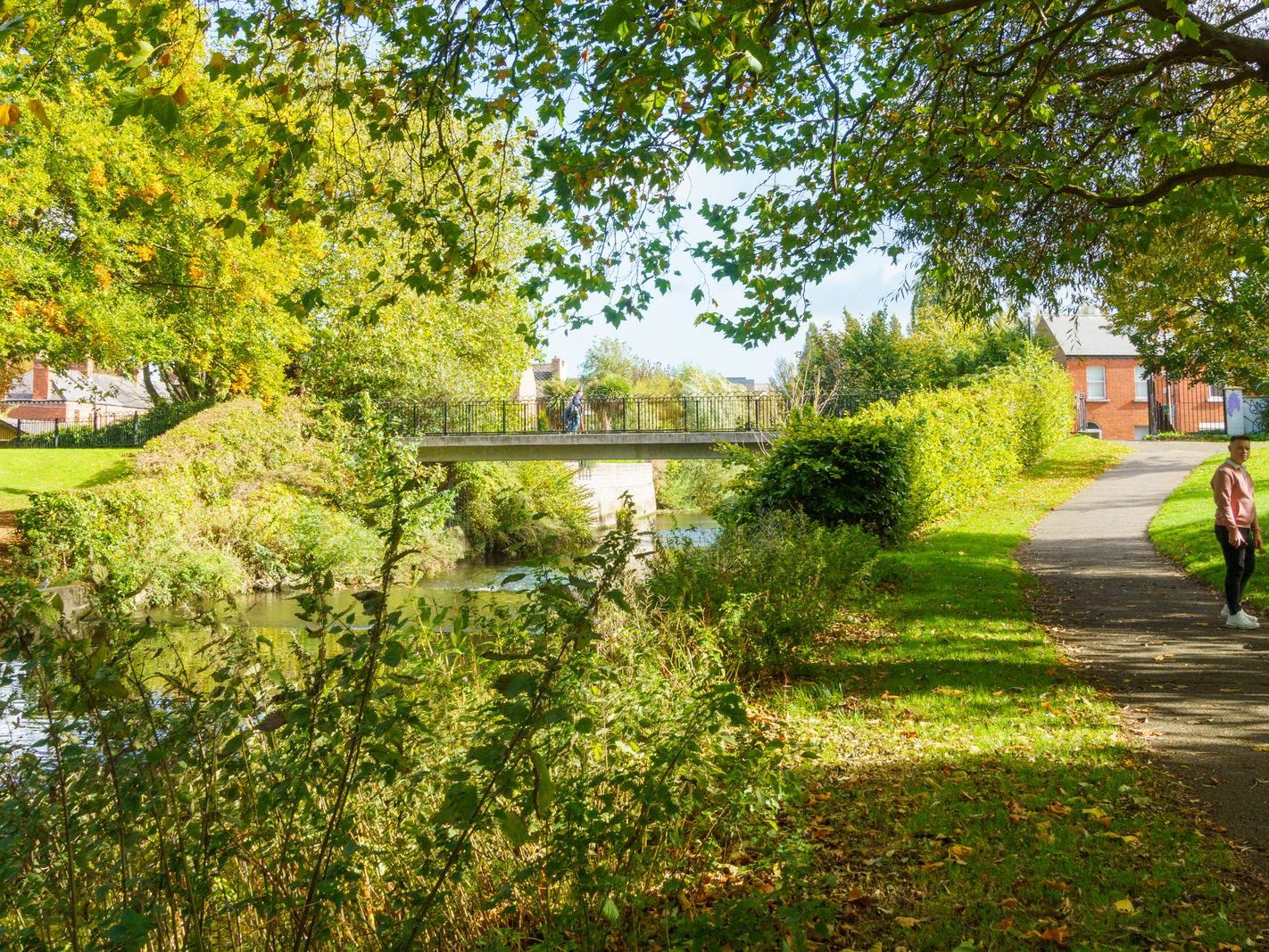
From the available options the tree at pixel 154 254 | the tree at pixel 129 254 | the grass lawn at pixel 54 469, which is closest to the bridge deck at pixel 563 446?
the tree at pixel 154 254

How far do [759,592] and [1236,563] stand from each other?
5.12m

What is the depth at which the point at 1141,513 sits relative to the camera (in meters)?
18.2

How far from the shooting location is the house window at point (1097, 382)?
4741cm

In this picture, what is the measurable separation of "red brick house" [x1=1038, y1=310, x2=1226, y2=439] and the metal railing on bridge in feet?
74.3

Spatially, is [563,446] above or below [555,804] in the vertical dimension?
above

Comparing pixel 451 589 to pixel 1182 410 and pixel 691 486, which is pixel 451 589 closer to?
pixel 691 486

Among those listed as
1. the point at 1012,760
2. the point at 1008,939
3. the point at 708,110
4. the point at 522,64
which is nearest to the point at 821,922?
the point at 1008,939

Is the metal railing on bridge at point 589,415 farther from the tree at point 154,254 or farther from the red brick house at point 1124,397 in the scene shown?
the red brick house at point 1124,397

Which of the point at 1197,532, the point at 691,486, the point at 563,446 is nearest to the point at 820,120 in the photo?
the point at 1197,532

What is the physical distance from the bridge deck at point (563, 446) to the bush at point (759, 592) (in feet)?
56.2

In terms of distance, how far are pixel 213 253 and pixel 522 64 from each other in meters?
17.8

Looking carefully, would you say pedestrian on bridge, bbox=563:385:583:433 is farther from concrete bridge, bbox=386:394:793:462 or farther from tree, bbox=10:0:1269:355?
tree, bbox=10:0:1269:355

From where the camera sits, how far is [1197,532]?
48.0 ft

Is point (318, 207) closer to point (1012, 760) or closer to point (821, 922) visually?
point (821, 922)
